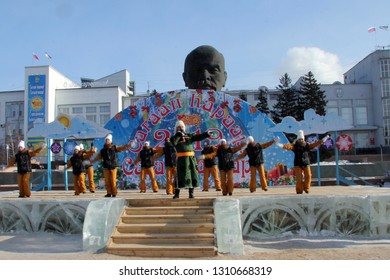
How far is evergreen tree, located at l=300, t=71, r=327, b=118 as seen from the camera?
43719 millimetres

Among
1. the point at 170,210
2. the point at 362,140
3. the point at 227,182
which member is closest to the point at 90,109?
the point at 362,140

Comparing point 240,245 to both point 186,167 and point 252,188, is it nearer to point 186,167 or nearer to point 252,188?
point 186,167

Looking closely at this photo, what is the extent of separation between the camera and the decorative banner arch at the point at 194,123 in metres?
15.2

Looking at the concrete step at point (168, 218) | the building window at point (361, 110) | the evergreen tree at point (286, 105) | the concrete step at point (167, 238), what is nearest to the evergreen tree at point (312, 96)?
the evergreen tree at point (286, 105)

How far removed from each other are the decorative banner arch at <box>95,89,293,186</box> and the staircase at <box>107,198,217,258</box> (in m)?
6.97

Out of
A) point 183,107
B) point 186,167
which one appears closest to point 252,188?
point 186,167

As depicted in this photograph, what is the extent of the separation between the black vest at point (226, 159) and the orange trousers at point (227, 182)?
136 millimetres

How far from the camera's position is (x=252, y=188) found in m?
11.0

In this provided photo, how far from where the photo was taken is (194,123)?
15.4 metres

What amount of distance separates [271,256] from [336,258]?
3.33ft

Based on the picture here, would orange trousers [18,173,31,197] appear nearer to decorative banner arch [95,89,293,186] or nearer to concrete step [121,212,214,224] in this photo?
concrete step [121,212,214,224]

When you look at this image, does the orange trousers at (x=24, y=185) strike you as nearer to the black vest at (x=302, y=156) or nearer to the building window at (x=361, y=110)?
the black vest at (x=302, y=156)

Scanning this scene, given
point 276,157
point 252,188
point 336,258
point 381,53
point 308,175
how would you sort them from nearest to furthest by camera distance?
point 336,258, point 308,175, point 252,188, point 276,157, point 381,53

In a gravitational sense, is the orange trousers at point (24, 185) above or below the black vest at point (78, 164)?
below
